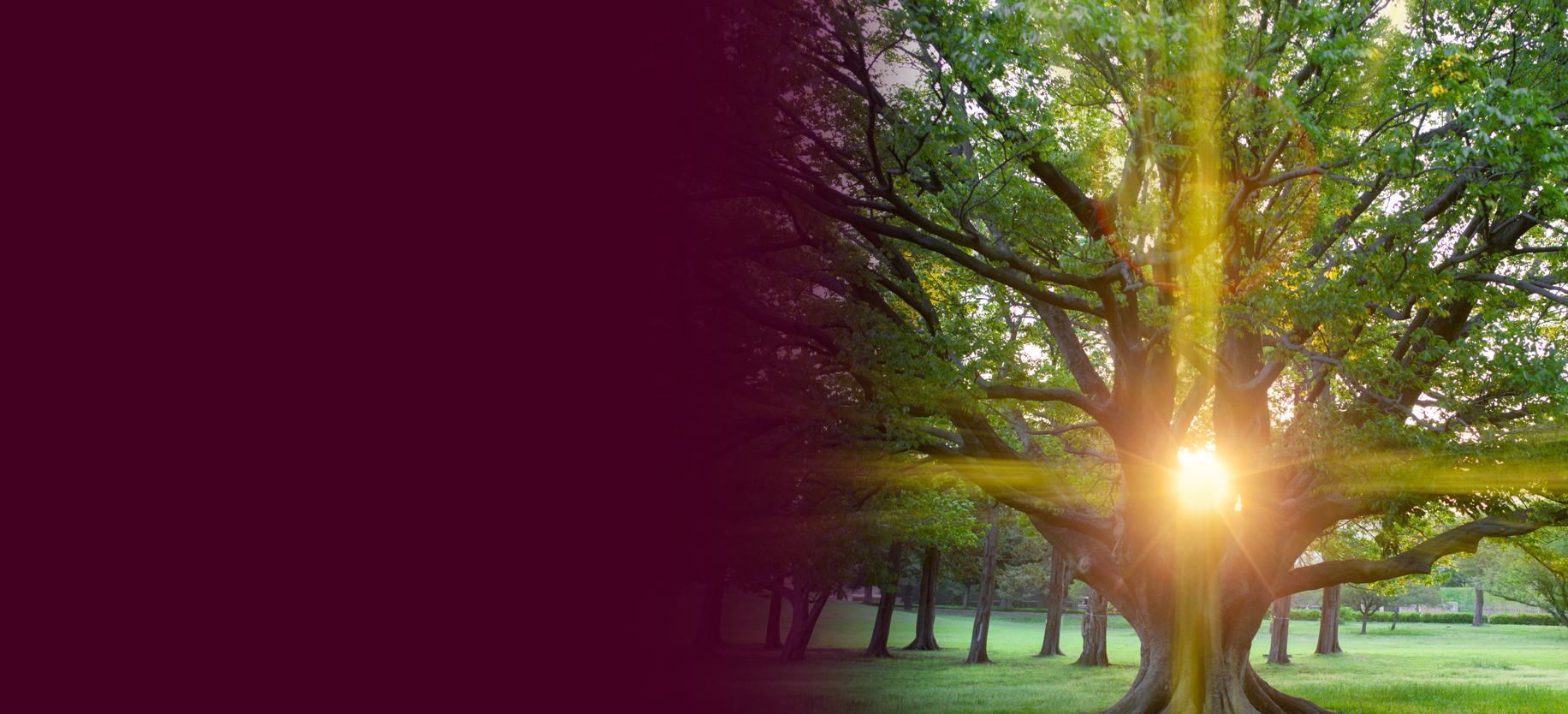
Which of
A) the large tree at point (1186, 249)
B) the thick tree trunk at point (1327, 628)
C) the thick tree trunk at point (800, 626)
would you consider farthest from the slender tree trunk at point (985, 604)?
the large tree at point (1186, 249)

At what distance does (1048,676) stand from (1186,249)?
20828 millimetres

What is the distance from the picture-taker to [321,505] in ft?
16.9

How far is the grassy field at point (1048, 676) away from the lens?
19.0 meters

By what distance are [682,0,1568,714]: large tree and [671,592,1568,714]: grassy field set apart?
4.41 metres

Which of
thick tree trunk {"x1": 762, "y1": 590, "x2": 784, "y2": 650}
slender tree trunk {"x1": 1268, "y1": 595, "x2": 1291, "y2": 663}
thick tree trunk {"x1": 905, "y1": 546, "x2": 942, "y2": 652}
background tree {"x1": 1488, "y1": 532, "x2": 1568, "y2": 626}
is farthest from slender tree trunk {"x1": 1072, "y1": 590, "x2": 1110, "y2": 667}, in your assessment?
thick tree trunk {"x1": 762, "y1": 590, "x2": 784, "y2": 650}

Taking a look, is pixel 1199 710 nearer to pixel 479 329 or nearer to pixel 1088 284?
pixel 1088 284

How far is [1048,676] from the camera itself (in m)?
27.6

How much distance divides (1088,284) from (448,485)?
7.75 metres

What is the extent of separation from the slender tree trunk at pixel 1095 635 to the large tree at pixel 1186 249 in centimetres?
1609

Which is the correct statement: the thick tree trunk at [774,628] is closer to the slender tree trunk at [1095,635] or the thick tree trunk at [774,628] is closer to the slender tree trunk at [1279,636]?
the slender tree trunk at [1095,635]

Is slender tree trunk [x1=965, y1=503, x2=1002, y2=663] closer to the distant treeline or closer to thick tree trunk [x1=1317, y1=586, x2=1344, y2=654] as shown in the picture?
thick tree trunk [x1=1317, y1=586, x2=1344, y2=654]

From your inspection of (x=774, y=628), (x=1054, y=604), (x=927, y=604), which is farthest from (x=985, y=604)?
(x=774, y=628)

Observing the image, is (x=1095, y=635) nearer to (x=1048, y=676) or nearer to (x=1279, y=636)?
(x=1048, y=676)

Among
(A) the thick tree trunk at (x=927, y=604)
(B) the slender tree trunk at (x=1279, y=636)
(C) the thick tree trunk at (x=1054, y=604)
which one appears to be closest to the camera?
(B) the slender tree trunk at (x=1279, y=636)
